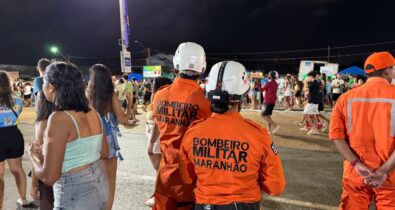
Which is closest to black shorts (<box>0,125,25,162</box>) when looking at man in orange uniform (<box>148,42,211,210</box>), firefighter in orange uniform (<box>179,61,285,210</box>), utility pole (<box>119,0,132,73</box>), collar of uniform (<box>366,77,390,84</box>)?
man in orange uniform (<box>148,42,211,210</box>)

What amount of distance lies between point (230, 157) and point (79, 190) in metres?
1.18

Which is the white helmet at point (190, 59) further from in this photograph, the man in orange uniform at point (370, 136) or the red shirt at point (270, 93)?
the red shirt at point (270, 93)

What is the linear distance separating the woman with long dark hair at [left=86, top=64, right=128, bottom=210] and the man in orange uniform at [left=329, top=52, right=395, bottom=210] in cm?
260

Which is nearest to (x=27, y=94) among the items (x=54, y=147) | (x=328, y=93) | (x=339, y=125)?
(x=328, y=93)

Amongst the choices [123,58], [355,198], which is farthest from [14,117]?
[123,58]

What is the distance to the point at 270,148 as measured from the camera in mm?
2152

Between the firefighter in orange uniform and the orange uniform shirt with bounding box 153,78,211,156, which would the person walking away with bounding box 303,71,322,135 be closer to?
the orange uniform shirt with bounding box 153,78,211,156

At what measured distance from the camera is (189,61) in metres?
3.06

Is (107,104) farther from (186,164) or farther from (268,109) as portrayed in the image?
(268,109)

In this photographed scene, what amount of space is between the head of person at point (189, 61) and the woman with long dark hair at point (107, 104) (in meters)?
1.54

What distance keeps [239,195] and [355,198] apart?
4.37ft

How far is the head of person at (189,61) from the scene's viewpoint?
302 centimetres

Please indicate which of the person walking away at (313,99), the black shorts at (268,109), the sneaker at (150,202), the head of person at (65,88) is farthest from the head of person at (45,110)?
Answer: the person walking away at (313,99)

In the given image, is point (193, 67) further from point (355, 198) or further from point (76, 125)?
point (355, 198)
